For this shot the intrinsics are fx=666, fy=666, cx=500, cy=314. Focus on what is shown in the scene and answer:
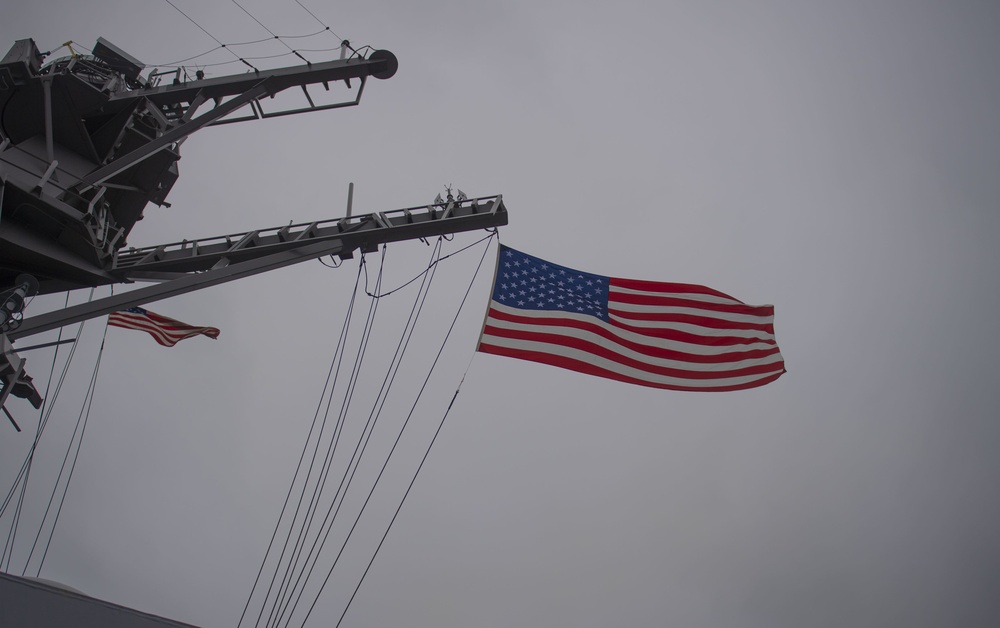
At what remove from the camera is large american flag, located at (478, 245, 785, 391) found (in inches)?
434

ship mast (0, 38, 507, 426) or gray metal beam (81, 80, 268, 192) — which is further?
gray metal beam (81, 80, 268, 192)

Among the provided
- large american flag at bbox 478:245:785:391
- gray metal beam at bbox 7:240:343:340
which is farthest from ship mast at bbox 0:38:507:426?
large american flag at bbox 478:245:785:391

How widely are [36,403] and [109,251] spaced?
3.17 meters

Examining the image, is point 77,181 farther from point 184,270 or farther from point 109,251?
point 184,270

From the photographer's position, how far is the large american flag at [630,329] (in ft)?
36.1

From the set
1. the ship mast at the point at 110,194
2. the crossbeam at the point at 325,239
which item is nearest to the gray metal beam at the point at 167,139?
the ship mast at the point at 110,194

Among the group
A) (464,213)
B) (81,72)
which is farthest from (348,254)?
(81,72)

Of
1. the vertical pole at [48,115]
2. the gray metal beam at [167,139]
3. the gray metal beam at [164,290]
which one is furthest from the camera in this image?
the gray metal beam at [167,139]

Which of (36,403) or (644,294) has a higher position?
(644,294)

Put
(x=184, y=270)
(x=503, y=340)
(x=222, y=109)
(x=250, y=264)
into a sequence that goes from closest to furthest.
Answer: (x=503, y=340) < (x=250, y=264) < (x=184, y=270) < (x=222, y=109)

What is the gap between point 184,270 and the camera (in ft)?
42.5

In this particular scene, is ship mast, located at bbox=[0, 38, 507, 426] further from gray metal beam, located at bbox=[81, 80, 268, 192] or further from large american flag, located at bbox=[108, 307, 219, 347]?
large american flag, located at bbox=[108, 307, 219, 347]

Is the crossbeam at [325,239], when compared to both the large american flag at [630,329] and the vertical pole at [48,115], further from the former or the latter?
the vertical pole at [48,115]

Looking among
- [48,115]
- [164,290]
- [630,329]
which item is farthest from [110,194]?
[630,329]
